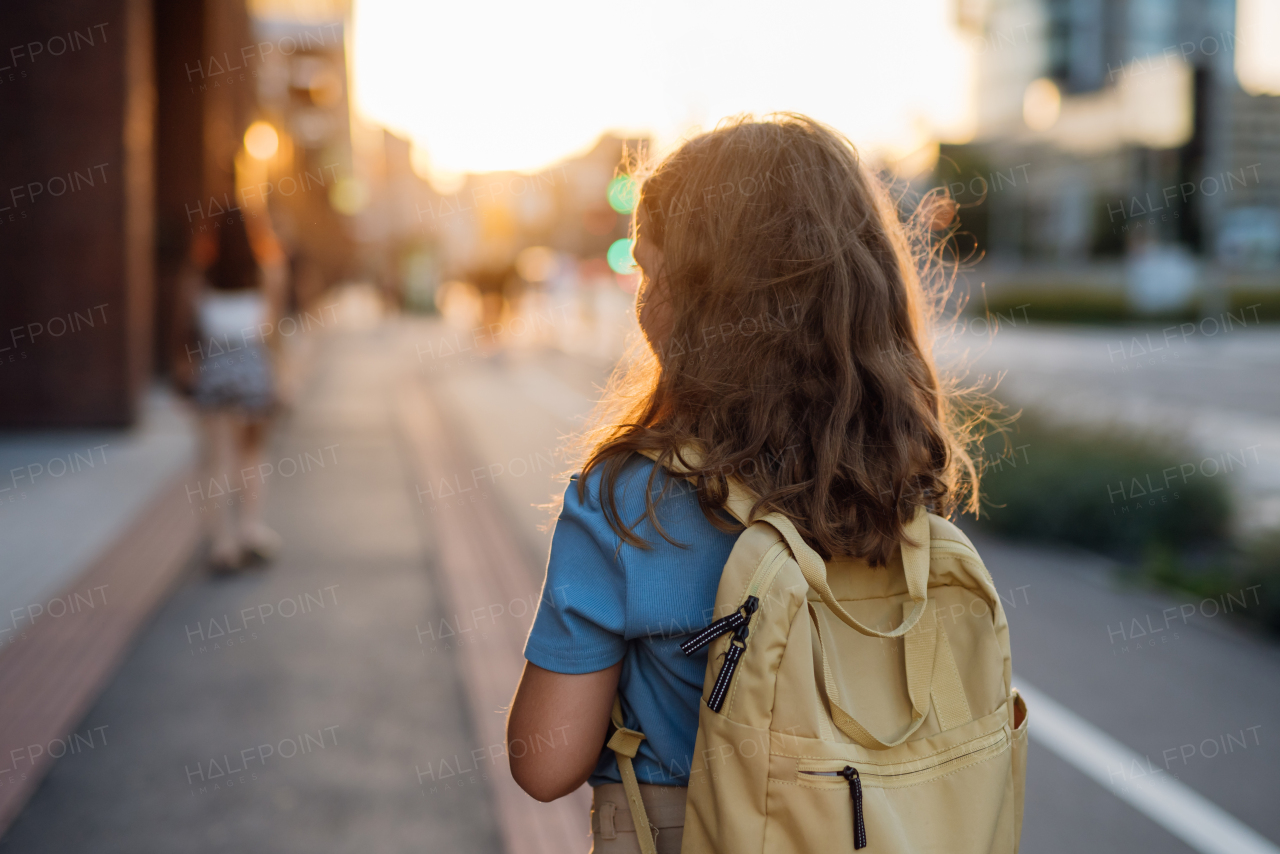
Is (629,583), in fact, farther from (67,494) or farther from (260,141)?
(260,141)

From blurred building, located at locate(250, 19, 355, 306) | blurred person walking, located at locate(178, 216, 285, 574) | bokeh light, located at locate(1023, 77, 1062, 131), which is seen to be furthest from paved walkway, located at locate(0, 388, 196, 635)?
bokeh light, located at locate(1023, 77, 1062, 131)

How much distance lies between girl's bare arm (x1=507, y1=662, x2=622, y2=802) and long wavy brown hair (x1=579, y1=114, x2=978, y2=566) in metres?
0.23

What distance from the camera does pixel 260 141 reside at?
1941 cm

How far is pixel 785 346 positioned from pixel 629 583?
0.38m

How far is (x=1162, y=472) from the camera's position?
24.4ft

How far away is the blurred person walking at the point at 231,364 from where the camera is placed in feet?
18.7

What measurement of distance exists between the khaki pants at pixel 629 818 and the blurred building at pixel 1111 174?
27.2 meters

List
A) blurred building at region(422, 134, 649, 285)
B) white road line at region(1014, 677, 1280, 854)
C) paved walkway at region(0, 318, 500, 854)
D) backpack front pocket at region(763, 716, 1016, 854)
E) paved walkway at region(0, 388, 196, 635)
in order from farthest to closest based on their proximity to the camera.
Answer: blurred building at region(422, 134, 649, 285) < paved walkway at region(0, 388, 196, 635) < white road line at region(1014, 677, 1280, 854) < paved walkway at region(0, 318, 500, 854) < backpack front pocket at region(763, 716, 1016, 854)

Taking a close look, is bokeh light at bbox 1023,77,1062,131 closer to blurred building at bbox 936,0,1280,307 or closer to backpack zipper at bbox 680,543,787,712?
blurred building at bbox 936,0,1280,307

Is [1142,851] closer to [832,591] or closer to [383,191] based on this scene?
[832,591]

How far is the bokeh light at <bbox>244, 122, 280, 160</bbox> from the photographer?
703 inches

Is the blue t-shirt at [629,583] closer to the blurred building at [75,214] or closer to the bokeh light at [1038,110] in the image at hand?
the blurred building at [75,214]

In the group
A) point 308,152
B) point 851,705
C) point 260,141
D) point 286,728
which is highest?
point 308,152

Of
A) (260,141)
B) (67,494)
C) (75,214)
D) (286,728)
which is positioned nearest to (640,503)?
(286,728)
